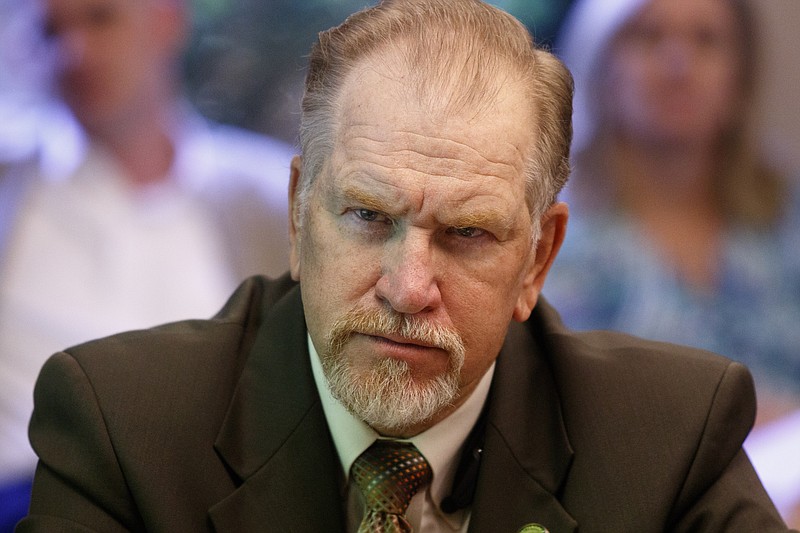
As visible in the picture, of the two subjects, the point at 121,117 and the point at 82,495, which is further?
the point at 121,117

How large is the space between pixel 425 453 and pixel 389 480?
13cm

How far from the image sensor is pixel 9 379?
3.77 meters

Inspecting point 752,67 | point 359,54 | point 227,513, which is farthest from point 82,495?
point 752,67

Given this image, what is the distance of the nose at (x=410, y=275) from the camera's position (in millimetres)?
1990

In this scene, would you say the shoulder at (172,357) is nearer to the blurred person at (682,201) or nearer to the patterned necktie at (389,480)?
the patterned necktie at (389,480)

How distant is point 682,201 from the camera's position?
4637 mm

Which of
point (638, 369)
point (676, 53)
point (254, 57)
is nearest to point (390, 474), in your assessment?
point (638, 369)

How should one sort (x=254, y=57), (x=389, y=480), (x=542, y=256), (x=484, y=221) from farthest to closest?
(x=254, y=57), (x=542, y=256), (x=389, y=480), (x=484, y=221)

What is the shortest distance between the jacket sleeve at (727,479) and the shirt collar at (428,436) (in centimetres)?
54

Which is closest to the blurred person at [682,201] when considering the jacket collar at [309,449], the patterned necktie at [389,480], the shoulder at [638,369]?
the shoulder at [638,369]

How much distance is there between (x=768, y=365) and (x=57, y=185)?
10.6 ft

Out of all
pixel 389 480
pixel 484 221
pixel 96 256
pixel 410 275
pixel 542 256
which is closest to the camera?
pixel 410 275

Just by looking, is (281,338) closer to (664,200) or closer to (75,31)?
(75,31)

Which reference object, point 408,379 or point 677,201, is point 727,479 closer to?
point 408,379
